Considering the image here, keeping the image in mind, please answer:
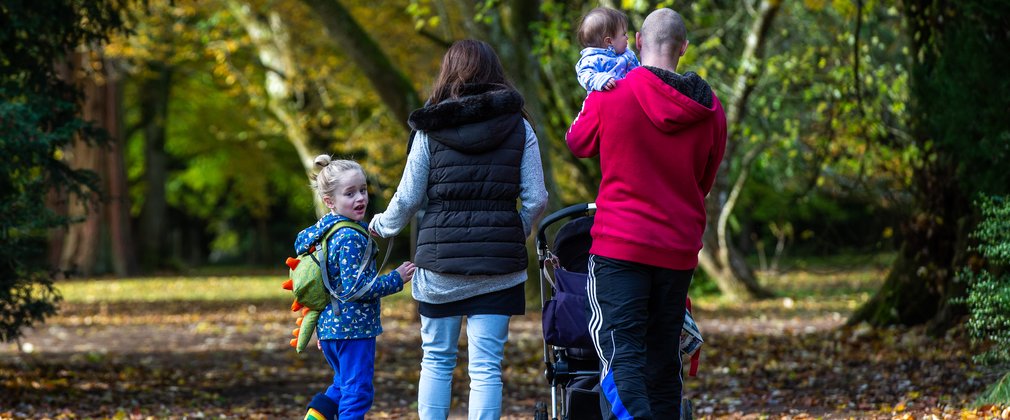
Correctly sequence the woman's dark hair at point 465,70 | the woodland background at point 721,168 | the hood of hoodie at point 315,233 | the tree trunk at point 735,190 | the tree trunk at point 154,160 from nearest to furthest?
1. the woman's dark hair at point 465,70
2. the hood of hoodie at point 315,233
3. the woodland background at point 721,168
4. the tree trunk at point 735,190
5. the tree trunk at point 154,160

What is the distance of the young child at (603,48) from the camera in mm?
4969

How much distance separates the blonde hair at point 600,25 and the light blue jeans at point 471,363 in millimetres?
1183

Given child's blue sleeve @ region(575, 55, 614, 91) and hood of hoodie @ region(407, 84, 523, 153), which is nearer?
child's blue sleeve @ region(575, 55, 614, 91)

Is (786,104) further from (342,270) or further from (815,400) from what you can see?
(342,270)

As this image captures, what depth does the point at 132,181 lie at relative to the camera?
41000 mm

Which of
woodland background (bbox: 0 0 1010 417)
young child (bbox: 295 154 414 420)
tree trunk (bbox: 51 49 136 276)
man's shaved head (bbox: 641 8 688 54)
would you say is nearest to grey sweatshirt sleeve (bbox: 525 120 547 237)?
young child (bbox: 295 154 414 420)

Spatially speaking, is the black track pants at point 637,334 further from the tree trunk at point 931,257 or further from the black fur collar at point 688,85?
the tree trunk at point 931,257

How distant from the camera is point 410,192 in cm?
515

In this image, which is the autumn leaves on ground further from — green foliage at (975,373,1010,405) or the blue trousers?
the blue trousers

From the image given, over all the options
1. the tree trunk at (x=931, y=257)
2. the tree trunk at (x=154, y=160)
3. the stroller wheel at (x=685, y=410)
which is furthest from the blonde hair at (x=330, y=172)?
the tree trunk at (x=154, y=160)

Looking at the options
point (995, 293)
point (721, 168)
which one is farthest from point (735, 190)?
point (995, 293)

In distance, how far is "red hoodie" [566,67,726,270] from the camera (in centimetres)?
478

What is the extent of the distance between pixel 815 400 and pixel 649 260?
3692 millimetres

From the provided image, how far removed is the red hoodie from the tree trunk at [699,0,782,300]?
985 cm
